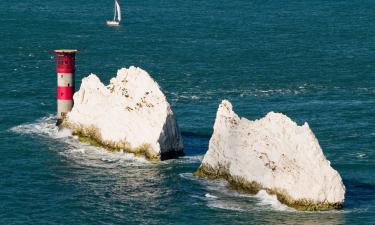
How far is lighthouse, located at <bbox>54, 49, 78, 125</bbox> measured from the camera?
13788 cm

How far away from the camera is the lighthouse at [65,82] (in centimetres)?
13788

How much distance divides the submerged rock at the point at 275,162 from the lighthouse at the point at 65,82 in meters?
28.1

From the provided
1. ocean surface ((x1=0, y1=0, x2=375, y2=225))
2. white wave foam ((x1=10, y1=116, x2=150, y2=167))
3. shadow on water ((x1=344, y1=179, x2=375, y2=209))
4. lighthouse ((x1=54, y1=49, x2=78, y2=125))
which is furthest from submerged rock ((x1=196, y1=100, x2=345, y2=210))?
lighthouse ((x1=54, y1=49, x2=78, y2=125))

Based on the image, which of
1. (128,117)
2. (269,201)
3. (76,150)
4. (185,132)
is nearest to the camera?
(269,201)

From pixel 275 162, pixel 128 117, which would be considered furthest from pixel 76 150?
pixel 275 162

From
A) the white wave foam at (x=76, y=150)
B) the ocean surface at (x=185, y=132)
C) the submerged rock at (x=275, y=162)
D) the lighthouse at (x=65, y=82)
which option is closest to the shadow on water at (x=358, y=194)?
the ocean surface at (x=185, y=132)

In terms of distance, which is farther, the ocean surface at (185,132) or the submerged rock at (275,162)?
the ocean surface at (185,132)

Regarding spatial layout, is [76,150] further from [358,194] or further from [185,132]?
[358,194]

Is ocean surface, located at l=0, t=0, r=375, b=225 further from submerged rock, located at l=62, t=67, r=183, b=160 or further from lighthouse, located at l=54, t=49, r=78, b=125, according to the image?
lighthouse, located at l=54, t=49, r=78, b=125

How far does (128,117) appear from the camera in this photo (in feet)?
412

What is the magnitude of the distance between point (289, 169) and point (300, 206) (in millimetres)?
3756

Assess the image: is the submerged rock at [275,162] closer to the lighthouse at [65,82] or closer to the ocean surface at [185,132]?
the ocean surface at [185,132]

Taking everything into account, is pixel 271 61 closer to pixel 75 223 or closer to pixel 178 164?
pixel 178 164

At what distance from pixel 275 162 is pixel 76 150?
2920 centimetres
